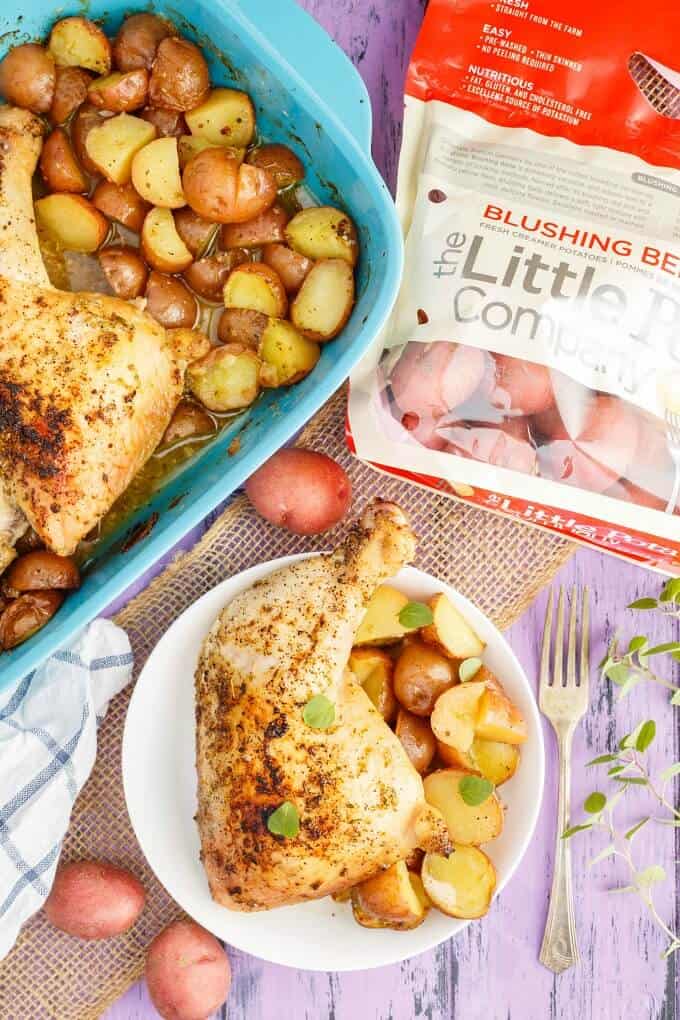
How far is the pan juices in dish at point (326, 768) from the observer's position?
4.71 ft

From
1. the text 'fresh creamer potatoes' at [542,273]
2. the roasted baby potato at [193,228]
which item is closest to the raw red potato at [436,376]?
the text 'fresh creamer potatoes' at [542,273]

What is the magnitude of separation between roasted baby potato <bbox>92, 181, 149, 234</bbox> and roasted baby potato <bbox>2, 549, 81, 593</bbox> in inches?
20.1

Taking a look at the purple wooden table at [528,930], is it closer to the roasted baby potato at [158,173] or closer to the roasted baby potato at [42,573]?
the roasted baby potato at [158,173]

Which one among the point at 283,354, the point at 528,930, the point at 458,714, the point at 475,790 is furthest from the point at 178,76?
the point at 528,930

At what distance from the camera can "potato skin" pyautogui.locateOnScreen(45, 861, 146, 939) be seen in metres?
1.64

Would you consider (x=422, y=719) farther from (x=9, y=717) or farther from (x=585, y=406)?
(x=9, y=717)

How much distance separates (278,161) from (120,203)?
0.80 ft

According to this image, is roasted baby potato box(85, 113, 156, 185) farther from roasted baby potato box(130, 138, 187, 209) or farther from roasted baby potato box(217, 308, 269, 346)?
roasted baby potato box(217, 308, 269, 346)

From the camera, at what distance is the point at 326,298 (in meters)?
1.49

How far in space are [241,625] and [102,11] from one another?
0.93 m

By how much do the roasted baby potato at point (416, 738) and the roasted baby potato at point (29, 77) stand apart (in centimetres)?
109

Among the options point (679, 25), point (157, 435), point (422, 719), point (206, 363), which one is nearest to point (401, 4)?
point (679, 25)

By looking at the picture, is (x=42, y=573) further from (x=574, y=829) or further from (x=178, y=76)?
(x=574, y=829)

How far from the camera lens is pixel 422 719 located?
65.4 inches
